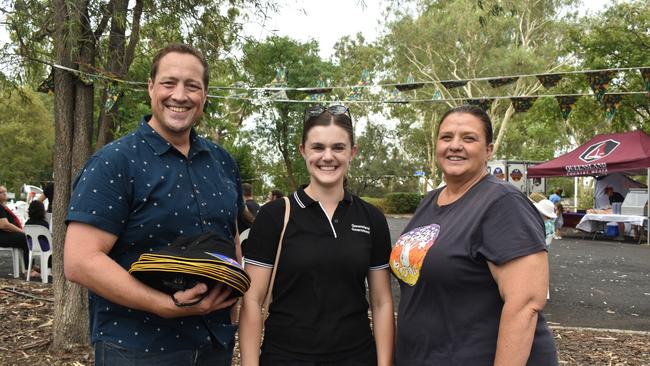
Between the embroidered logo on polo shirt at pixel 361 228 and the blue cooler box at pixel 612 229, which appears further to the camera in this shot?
the blue cooler box at pixel 612 229

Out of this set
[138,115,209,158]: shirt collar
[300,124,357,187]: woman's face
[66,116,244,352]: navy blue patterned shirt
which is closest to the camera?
[66,116,244,352]: navy blue patterned shirt

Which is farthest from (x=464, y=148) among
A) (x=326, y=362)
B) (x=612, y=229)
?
(x=612, y=229)

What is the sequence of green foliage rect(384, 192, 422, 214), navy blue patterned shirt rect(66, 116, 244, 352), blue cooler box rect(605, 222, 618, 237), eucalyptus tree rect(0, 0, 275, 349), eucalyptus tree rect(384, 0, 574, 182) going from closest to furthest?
navy blue patterned shirt rect(66, 116, 244, 352)
eucalyptus tree rect(0, 0, 275, 349)
blue cooler box rect(605, 222, 618, 237)
eucalyptus tree rect(384, 0, 574, 182)
green foliage rect(384, 192, 422, 214)

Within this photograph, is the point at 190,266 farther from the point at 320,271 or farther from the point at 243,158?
the point at 243,158

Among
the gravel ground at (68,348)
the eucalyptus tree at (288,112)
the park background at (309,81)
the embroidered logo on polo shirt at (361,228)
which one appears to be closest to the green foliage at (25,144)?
the park background at (309,81)

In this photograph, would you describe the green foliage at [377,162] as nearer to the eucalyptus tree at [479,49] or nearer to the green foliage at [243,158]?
the eucalyptus tree at [479,49]

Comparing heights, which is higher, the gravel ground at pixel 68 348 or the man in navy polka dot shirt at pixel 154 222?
the man in navy polka dot shirt at pixel 154 222

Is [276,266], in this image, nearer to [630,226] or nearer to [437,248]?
[437,248]

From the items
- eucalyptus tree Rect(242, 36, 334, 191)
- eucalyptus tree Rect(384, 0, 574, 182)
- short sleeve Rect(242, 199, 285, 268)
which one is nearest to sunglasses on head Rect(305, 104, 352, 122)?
short sleeve Rect(242, 199, 285, 268)

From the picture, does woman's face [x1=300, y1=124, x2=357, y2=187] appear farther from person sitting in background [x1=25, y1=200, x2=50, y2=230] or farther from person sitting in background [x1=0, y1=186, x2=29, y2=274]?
person sitting in background [x1=0, y1=186, x2=29, y2=274]

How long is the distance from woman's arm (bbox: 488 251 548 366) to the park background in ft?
12.1

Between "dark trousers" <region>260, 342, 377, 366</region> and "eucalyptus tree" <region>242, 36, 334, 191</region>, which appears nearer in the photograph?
"dark trousers" <region>260, 342, 377, 366</region>

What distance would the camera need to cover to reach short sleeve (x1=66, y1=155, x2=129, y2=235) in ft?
6.22

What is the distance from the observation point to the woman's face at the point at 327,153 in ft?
8.07
